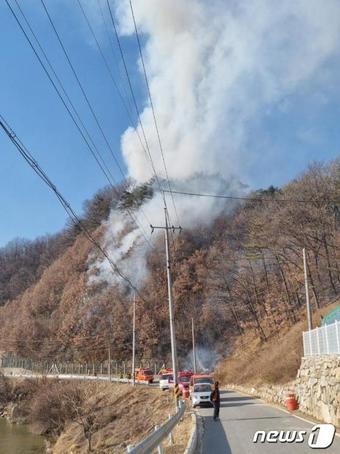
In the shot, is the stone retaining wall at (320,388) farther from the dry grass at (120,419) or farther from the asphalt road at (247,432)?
the dry grass at (120,419)

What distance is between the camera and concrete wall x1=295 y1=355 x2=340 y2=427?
16.2m

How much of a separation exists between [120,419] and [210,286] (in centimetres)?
4394

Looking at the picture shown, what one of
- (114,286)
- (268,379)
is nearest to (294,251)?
(268,379)

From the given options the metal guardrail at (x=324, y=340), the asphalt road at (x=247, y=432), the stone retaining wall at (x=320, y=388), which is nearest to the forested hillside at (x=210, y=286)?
the metal guardrail at (x=324, y=340)

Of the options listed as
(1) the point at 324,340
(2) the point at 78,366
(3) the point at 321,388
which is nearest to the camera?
(3) the point at 321,388

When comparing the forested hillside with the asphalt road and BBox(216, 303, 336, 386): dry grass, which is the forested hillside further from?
the asphalt road

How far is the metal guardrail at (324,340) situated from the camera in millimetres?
17516

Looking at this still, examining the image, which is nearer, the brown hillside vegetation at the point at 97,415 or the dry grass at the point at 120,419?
the dry grass at the point at 120,419

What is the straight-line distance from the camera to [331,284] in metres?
56.2

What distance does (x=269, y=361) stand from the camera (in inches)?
1554

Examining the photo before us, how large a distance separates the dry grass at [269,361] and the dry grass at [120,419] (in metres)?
7.51

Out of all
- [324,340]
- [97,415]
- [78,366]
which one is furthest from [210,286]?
[324,340]

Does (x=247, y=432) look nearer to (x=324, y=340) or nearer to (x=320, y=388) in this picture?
(x=320, y=388)

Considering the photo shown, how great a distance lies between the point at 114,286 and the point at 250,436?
83.9 metres
